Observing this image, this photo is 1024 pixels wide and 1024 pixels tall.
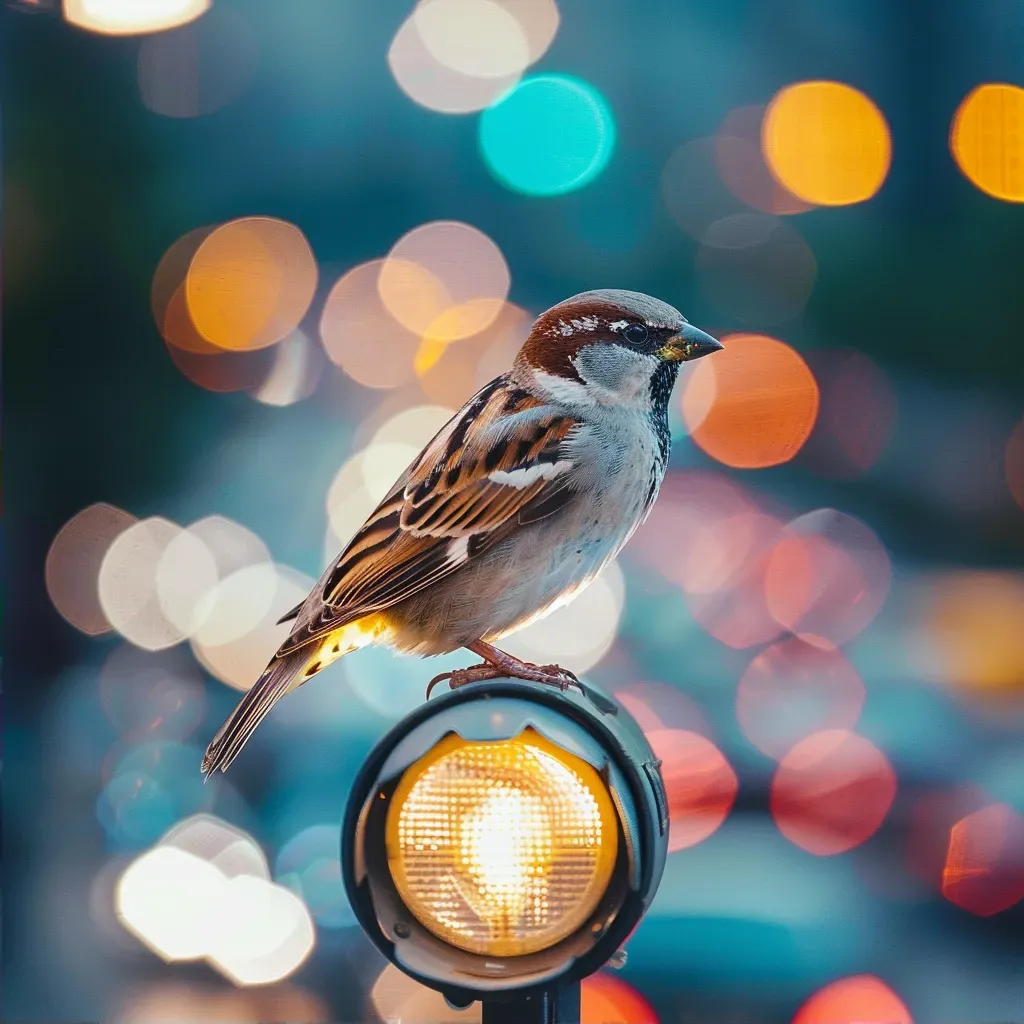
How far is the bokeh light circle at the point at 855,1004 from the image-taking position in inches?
78.9

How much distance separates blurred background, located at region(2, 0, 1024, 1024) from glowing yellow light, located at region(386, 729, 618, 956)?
1811 mm

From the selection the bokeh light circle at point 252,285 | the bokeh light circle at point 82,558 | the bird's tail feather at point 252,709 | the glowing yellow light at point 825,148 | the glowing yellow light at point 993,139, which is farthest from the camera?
the glowing yellow light at point 825,148

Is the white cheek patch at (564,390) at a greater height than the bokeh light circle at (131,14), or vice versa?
the bokeh light circle at (131,14)

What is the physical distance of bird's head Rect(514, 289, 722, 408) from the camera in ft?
3.80

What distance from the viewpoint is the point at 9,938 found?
2.45m

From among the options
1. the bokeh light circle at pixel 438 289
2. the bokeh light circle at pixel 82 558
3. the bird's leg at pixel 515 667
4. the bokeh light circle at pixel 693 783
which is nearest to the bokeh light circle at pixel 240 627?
the bokeh light circle at pixel 82 558

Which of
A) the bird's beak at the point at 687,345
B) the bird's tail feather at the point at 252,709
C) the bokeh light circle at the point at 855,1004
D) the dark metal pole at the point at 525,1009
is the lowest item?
the bokeh light circle at the point at 855,1004

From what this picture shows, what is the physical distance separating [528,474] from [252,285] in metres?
2.16

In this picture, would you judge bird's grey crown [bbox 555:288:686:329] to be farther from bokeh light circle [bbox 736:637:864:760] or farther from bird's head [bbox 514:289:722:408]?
bokeh light circle [bbox 736:637:864:760]

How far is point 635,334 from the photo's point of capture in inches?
46.1

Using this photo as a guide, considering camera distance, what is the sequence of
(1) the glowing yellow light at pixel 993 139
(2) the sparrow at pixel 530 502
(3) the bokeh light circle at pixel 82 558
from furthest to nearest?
(3) the bokeh light circle at pixel 82 558 < (1) the glowing yellow light at pixel 993 139 < (2) the sparrow at pixel 530 502

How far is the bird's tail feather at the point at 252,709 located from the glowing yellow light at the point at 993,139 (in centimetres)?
218

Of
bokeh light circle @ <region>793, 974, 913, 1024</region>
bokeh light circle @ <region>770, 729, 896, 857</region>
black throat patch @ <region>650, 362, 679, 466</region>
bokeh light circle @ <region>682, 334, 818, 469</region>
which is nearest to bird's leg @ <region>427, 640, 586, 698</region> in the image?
black throat patch @ <region>650, 362, 679, 466</region>

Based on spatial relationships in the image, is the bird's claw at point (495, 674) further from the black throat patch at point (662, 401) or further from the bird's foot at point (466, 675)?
the black throat patch at point (662, 401)
